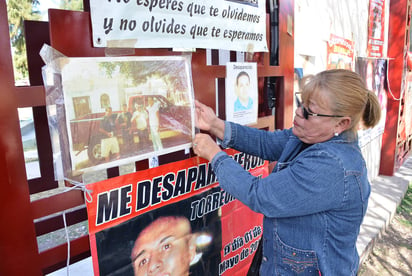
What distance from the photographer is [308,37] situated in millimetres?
2646

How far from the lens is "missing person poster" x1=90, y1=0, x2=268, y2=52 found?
1.11m

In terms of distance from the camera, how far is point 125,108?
1188 mm

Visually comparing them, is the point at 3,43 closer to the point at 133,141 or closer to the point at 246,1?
the point at 133,141

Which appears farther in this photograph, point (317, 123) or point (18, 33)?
point (18, 33)

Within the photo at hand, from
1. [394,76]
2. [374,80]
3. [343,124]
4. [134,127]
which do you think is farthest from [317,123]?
[394,76]

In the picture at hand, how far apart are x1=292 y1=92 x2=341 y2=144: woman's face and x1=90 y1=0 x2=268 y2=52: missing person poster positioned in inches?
19.8

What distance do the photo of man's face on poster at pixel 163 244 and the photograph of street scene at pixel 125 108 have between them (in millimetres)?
267

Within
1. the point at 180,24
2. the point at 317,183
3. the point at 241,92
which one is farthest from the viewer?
the point at 241,92

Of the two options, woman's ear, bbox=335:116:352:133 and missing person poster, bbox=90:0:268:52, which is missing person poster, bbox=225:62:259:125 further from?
woman's ear, bbox=335:116:352:133

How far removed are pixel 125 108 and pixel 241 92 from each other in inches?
28.2

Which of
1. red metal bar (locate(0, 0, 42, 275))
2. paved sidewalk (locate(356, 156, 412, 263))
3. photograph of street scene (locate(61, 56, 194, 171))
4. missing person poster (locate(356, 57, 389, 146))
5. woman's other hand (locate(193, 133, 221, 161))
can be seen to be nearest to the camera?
red metal bar (locate(0, 0, 42, 275))

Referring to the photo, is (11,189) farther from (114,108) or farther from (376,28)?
(376,28)

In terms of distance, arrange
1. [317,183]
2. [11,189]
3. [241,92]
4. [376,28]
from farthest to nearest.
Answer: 1. [376,28]
2. [241,92]
3. [317,183]
4. [11,189]

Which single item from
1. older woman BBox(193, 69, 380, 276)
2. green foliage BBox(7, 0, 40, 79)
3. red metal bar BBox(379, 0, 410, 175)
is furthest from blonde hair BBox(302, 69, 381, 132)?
red metal bar BBox(379, 0, 410, 175)
